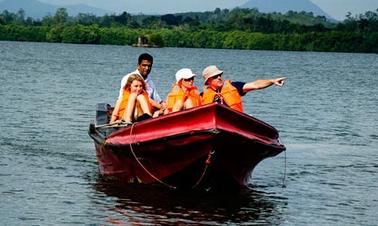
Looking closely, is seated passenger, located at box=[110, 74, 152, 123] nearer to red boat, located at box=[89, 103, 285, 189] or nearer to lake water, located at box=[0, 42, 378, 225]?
red boat, located at box=[89, 103, 285, 189]

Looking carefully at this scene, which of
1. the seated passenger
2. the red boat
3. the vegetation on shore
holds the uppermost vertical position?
the seated passenger

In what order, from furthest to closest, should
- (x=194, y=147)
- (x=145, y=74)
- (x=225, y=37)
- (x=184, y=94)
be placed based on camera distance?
(x=225, y=37), (x=145, y=74), (x=184, y=94), (x=194, y=147)

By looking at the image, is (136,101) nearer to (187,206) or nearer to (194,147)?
(194,147)

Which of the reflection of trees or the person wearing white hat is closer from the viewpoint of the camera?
the reflection of trees

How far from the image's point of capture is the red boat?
14773 mm

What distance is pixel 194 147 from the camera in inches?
593

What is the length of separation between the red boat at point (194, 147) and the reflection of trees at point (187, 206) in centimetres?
19

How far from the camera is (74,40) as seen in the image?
16275 centimetres

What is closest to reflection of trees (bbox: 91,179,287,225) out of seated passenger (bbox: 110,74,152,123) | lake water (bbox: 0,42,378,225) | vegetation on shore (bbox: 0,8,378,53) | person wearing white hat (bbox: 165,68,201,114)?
lake water (bbox: 0,42,378,225)

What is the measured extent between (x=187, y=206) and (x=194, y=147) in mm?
994

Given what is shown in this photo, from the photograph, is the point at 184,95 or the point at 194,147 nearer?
the point at 194,147

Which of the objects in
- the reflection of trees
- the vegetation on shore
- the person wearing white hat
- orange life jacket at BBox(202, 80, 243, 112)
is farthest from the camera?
the vegetation on shore

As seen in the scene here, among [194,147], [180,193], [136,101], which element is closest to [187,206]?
[180,193]

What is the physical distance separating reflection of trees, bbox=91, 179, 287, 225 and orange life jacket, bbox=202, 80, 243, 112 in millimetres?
1415
